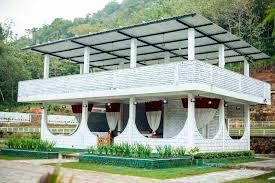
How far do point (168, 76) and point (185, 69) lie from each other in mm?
859

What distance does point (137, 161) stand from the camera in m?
13.8

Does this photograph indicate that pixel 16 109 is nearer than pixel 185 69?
No

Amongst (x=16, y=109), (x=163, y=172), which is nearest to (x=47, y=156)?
(x=163, y=172)

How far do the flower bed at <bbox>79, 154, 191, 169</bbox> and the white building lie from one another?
74.6 inches

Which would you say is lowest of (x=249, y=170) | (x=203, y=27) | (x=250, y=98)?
(x=249, y=170)

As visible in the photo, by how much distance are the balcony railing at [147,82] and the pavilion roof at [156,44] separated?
1768mm

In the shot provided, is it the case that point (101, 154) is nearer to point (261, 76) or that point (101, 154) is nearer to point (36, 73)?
point (261, 76)

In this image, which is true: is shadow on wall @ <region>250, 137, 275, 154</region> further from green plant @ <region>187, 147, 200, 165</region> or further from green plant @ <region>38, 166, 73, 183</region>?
green plant @ <region>38, 166, 73, 183</region>

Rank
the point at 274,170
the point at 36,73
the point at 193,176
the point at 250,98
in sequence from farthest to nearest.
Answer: the point at 36,73 < the point at 250,98 < the point at 274,170 < the point at 193,176

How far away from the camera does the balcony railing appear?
15836 millimetres

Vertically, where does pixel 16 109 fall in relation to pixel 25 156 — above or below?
above

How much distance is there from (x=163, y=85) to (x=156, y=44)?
457cm

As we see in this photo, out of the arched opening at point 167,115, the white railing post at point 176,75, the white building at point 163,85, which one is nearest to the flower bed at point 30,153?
the white building at point 163,85

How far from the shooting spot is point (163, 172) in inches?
488
